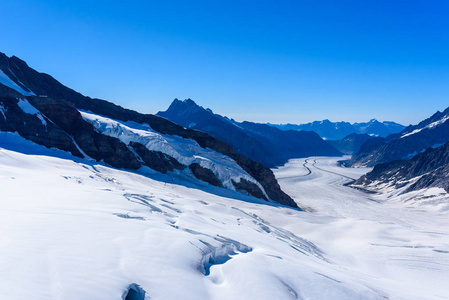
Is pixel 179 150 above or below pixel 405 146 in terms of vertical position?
below

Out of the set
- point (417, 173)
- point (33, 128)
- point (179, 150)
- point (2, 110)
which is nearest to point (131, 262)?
point (33, 128)

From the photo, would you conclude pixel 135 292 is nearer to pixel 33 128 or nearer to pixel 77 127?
pixel 33 128

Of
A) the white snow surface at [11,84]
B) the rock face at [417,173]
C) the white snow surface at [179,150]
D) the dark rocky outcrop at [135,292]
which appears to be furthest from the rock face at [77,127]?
the rock face at [417,173]

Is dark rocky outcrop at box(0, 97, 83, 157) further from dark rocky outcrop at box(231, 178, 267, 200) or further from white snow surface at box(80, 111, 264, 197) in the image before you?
dark rocky outcrop at box(231, 178, 267, 200)

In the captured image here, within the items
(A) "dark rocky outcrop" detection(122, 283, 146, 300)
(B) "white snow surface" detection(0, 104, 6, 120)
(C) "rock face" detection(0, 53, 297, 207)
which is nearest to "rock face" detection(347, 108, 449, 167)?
(C) "rock face" detection(0, 53, 297, 207)

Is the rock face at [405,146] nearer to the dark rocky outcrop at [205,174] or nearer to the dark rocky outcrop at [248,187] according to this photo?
the dark rocky outcrop at [248,187]

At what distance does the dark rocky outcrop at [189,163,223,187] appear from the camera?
42.1 meters

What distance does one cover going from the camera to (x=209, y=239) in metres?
10.7

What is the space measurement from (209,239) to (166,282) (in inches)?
174

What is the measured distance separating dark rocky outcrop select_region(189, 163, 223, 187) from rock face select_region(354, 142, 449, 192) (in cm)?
5176

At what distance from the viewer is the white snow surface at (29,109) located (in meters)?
35.2

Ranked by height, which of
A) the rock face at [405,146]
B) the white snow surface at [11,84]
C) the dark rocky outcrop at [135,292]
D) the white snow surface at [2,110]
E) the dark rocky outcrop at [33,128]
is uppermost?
the rock face at [405,146]

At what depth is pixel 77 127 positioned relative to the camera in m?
39.5

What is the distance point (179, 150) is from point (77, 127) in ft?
52.0
